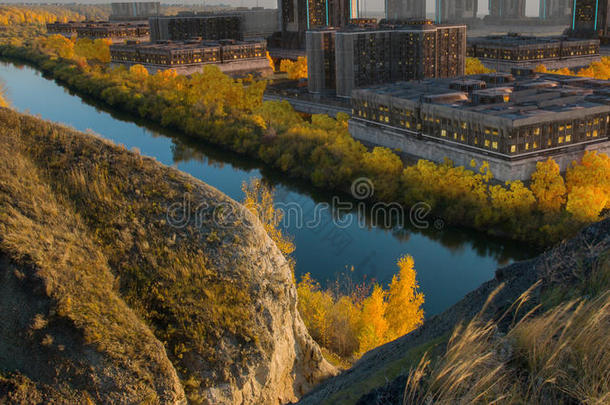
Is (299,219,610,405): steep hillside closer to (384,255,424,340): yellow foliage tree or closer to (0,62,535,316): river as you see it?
(384,255,424,340): yellow foliage tree

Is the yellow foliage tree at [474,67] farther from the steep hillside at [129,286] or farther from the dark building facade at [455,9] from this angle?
the dark building facade at [455,9]

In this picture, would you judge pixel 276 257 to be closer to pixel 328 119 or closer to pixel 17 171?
pixel 17 171

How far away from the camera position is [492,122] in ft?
91.2

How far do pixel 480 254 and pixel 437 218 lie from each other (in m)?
3.52

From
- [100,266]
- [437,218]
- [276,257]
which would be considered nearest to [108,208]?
[100,266]

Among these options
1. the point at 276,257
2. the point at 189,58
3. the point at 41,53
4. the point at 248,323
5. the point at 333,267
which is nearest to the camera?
the point at 248,323

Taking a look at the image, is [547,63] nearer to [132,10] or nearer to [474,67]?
[474,67]

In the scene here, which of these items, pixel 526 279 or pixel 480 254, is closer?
pixel 526 279

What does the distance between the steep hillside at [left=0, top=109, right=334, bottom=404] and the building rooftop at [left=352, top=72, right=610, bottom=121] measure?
71.9ft

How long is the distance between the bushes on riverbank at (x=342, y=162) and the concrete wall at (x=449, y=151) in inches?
20.6

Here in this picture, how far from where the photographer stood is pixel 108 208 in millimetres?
7910

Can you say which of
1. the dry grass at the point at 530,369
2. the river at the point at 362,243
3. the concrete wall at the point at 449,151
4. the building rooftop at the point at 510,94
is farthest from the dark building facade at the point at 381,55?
the dry grass at the point at 530,369

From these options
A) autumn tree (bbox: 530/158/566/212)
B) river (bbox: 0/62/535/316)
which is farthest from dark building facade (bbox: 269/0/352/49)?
autumn tree (bbox: 530/158/566/212)

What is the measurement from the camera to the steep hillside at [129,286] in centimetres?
636
